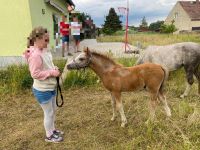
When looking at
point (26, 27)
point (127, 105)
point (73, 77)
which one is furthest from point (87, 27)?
point (127, 105)

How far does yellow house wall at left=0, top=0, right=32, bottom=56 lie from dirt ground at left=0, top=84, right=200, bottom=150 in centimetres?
386

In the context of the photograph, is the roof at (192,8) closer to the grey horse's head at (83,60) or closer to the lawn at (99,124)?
the lawn at (99,124)

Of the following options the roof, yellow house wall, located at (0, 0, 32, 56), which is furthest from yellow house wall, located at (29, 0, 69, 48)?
the roof

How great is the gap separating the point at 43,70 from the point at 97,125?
5.44 ft

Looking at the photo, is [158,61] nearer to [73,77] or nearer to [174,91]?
[174,91]

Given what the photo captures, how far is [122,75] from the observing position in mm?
A: 5973

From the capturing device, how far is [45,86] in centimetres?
523

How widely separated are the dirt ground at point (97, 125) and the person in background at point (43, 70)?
622 mm

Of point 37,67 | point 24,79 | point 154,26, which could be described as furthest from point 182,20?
point 37,67

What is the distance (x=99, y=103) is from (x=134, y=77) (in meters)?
1.86

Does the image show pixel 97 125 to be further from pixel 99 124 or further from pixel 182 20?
pixel 182 20

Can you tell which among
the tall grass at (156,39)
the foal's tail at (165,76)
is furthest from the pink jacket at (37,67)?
the tall grass at (156,39)

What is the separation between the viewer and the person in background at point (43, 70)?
505cm

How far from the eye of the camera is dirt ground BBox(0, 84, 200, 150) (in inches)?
203
